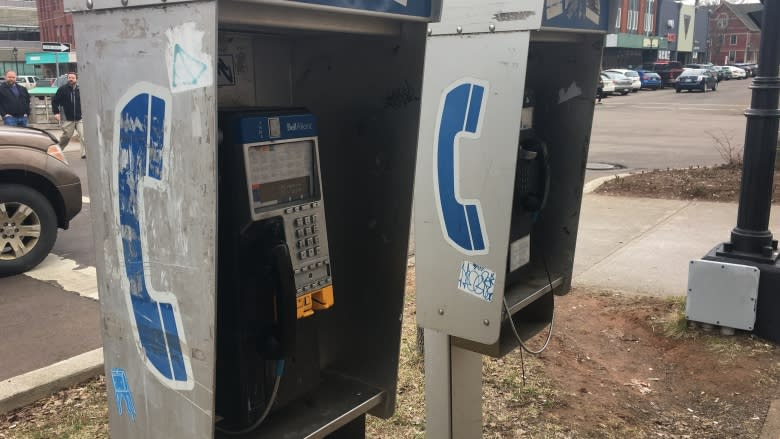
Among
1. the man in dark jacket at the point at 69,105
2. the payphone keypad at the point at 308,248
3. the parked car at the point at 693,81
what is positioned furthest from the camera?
the parked car at the point at 693,81

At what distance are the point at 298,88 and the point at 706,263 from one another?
2919mm

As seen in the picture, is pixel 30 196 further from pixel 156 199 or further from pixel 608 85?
pixel 608 85

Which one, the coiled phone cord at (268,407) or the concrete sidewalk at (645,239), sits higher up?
the coiled phone cord at (268,407)

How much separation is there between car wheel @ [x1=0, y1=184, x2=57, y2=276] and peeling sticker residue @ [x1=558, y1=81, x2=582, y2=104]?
427 centimetres

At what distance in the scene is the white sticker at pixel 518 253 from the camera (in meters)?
2.87

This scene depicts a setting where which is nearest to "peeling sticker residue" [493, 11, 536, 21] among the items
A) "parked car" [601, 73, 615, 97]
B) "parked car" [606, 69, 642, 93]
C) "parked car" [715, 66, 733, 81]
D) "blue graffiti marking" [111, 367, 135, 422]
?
"blue graffiti marking" [111, 367, 135, 422]

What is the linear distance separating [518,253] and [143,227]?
176cm

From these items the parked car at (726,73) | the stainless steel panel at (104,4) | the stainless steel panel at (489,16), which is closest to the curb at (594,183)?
the stainless steel panel at (489,16)

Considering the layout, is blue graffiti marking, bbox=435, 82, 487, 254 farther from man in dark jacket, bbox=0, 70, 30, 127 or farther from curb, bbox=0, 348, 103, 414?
man in dark jacket, bbox=0, 70, 30, 127

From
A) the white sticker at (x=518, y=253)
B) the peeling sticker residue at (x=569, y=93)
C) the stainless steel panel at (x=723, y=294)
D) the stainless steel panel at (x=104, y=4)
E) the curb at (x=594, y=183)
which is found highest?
the stainless steel panel at (x=104, y=4)

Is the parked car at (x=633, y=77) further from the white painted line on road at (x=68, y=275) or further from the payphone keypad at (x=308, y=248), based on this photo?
the payphone keypad at (x=308, y=248)

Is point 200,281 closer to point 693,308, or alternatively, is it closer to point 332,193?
point 332,193

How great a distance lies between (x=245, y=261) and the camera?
5.76 feet

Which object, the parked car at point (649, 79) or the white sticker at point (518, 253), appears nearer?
the white sticker at point (518, 253)
